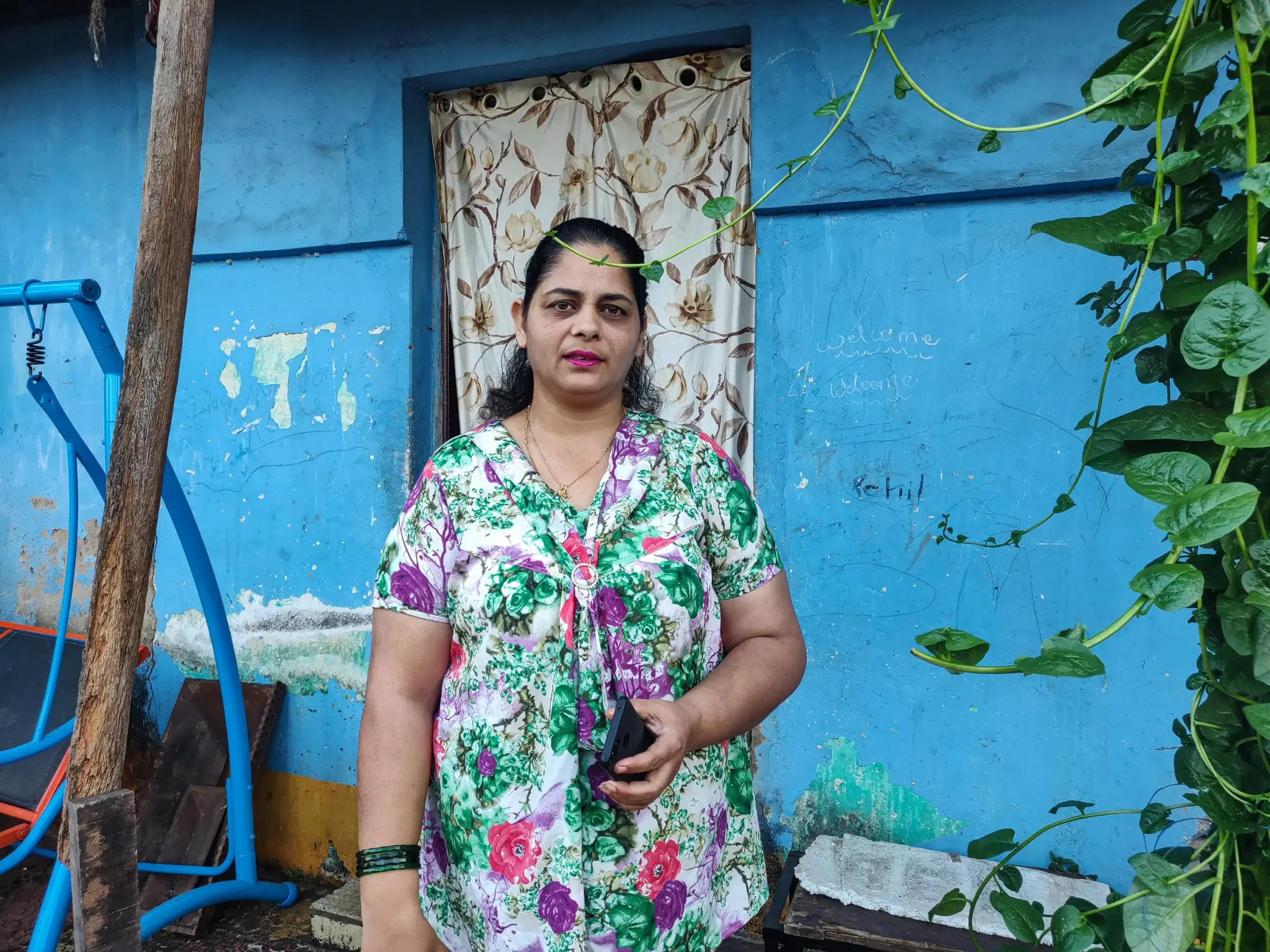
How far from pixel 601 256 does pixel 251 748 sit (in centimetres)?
282

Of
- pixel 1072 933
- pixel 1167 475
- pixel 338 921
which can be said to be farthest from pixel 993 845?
pixel 338 921

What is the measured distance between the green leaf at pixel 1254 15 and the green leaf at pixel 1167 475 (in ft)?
1.19

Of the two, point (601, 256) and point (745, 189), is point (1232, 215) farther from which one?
point (745, 189)

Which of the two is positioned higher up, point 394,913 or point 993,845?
point 993,845

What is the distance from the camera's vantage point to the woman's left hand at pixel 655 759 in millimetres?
1329

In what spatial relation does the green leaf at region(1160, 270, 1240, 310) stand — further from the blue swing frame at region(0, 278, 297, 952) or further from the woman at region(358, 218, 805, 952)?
the blue swing frame at region(0, 278, 297, 952)

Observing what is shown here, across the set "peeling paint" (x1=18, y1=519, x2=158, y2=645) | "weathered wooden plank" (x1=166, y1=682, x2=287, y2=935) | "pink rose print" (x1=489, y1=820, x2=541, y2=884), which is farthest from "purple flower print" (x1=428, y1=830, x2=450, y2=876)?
"peeling paint" (x1=18, y1=519, x2=158, y2=645)

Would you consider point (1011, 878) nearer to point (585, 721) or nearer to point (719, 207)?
point (585, 721)

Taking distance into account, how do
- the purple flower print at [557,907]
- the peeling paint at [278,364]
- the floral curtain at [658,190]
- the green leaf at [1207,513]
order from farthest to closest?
the peeling paint at [278,364] < the floral curtain at [658,190] < the purple flower print at [557,907] < the green leaf at [1207,513]

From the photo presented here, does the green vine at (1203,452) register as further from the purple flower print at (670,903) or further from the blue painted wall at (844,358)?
the blue painted wall at (844,358)

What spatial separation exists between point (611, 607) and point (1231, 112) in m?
1.07

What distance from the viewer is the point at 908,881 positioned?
8.18 ft

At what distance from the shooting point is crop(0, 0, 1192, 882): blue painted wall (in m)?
2.57

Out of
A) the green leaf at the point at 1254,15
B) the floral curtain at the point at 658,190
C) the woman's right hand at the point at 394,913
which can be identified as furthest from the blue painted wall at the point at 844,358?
the green leaf at the point at 1254,15
